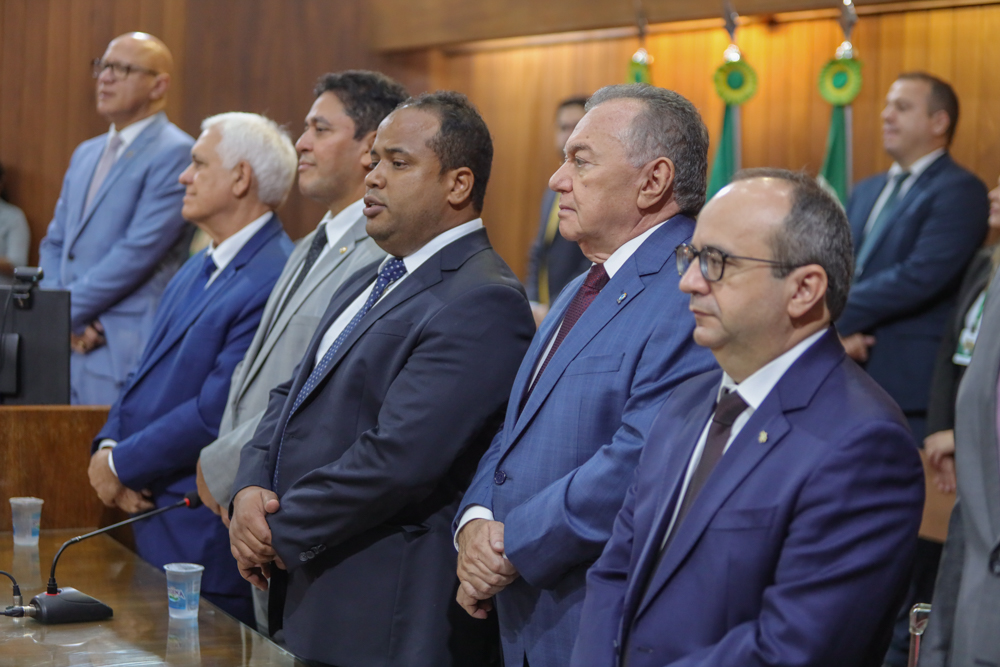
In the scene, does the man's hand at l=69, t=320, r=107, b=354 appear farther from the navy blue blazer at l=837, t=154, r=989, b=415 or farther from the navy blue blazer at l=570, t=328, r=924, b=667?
the navy blue blazer at l=570, t=328, r=924, b=667

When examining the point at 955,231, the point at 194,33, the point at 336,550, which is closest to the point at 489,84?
the point at 194,33

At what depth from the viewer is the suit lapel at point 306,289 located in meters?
2.70

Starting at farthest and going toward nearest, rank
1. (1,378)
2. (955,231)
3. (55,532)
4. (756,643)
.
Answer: (955,231)
(1,378)
(55,532)
(756,643)

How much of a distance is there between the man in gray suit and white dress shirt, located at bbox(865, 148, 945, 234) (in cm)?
197

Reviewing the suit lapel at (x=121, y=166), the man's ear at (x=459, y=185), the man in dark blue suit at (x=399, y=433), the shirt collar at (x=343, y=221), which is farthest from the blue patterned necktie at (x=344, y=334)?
the suit lapel at (x=121, y=166)

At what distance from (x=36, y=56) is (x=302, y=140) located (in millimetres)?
2651

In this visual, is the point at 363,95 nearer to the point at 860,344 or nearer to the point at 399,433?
the point at 399,433

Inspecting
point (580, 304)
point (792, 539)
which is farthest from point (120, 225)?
point (792, 539)

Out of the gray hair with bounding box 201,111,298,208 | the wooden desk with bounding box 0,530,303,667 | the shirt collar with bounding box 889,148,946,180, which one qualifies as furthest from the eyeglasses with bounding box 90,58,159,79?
the shirt collar with bounding box 889,148,946,180

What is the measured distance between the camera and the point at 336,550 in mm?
2203

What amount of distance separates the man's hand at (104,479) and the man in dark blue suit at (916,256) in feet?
7.96

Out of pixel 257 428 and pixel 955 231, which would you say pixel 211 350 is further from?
pixel 955 231

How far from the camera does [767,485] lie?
145 cm

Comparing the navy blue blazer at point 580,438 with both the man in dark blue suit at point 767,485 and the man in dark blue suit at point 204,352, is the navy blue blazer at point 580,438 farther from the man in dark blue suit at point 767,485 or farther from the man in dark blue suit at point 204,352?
the man in dark blue suit at point 204,352
